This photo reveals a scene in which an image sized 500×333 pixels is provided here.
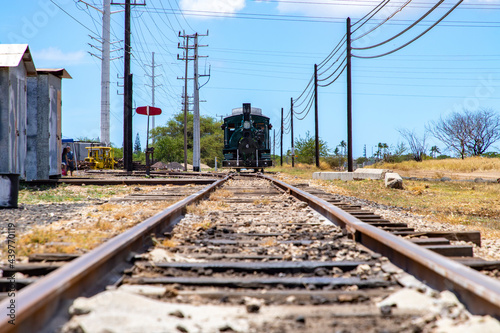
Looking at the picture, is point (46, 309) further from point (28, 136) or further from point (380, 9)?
point (380, 9)

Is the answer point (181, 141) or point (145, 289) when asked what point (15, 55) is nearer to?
point (145, 289)

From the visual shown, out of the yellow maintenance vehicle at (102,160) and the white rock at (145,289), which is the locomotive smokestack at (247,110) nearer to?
the yellow maintenance vehicle at (102,160)

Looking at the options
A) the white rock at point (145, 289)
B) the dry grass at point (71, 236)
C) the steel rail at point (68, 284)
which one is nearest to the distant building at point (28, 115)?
the dry grass at point (71, 236)

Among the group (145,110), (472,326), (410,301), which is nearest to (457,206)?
(410,301)

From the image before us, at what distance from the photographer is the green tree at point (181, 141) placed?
2751 inches

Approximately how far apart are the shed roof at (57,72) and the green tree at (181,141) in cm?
5653

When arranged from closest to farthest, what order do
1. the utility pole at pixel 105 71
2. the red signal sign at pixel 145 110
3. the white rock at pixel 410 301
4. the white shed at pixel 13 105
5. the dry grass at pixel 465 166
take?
the white rock at pixel 410 301 → the white shed at pixel 13 105 → the red signal sign at pixel 145 110 → the dry grass at pixel 465 166 → the utility pole at pixel 105 71

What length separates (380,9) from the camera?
1409 centimetres

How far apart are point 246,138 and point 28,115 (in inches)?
545

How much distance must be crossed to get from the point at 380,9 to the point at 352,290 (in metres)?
13.3

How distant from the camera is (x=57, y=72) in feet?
41.0

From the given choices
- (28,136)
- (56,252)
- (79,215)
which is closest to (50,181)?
(28,136)

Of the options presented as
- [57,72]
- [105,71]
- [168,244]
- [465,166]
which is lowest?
[168,244]

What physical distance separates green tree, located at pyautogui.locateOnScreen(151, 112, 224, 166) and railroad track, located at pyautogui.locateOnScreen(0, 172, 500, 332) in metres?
66.3
